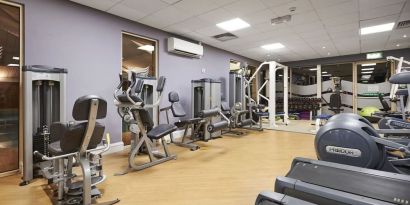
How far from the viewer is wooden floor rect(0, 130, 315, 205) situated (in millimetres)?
2152

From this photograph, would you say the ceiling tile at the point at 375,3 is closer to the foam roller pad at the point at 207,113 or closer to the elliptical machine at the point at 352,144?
the elliptical machine at the point at 352,144

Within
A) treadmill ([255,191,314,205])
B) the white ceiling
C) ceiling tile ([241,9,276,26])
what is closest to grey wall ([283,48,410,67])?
the white ceiling

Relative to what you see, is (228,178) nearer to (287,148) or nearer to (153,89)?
(287,148)

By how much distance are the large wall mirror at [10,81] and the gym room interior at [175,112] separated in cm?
1

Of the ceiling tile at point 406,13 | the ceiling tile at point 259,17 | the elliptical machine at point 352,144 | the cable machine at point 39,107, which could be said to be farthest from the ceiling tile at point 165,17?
the ceiling tile at point 406,13

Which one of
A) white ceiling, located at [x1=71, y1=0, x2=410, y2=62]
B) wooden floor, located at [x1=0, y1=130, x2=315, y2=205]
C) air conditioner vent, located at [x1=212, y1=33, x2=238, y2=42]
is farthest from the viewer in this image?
air conditioner vent, located at [x1=212, y1=33, x2=238, y2=42]

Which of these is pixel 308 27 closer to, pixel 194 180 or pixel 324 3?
pixel 324 3

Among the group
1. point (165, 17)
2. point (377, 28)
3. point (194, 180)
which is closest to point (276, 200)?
point (194, 180)

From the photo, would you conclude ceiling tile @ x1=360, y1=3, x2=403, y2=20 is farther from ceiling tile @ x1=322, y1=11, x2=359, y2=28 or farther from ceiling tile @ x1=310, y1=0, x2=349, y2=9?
ceiling tile @ x1=310, y1=0, x2=349, y2=9

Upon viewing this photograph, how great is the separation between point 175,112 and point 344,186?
137 inches

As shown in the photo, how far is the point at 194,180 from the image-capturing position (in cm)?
261

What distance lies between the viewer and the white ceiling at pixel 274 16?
3.64 metres

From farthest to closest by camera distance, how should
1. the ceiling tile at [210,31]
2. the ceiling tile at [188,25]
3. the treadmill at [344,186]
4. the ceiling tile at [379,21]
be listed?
the ceiling tile at [210,31], the ceiling tile at [188,25], the ceiling tile at [379,21], the treadmill at [344,186]

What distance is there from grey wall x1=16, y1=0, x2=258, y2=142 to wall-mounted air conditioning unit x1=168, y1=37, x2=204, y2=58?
1.54ft
